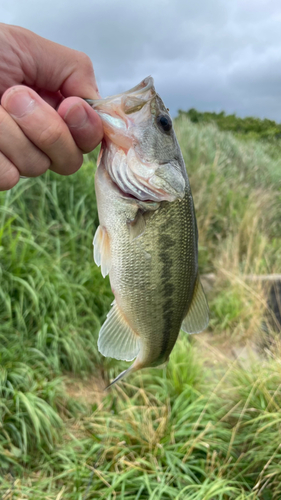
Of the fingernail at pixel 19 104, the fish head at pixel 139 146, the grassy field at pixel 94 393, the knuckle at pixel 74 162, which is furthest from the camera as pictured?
the grassy field at pixel 94 393

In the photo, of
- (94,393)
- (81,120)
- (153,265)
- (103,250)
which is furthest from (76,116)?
(94,393)

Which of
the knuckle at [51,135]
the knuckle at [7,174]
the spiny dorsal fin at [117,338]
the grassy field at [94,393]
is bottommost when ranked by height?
the grassy field at [94,393]

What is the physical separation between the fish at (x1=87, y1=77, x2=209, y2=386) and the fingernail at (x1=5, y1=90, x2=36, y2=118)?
8.9 inches

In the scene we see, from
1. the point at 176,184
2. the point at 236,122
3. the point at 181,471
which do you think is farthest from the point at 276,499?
the point at 236,122

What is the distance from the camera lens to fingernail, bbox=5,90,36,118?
3.72ft

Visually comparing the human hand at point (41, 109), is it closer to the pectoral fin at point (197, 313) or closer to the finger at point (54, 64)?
the finger at point (54, 64)

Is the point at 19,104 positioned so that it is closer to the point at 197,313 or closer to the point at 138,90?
Result: the point at 138,90

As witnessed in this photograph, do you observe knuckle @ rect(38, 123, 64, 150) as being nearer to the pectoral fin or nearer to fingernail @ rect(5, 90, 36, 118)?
fingernail @ rect(5, 90, 36, 118)

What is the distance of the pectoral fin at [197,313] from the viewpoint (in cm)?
140

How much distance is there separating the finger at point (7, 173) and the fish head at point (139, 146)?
350 millimetres

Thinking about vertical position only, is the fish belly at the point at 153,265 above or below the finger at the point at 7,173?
below

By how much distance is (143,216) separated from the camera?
49.4 inches

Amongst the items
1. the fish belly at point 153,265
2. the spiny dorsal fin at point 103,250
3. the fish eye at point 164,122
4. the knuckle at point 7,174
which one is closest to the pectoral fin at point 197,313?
the fish belly at point 153,265

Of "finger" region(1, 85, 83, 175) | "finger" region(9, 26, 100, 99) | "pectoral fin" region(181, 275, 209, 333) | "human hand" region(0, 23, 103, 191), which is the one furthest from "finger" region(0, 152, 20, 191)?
"pectoral fin" region(181, 275, 209, 333)
